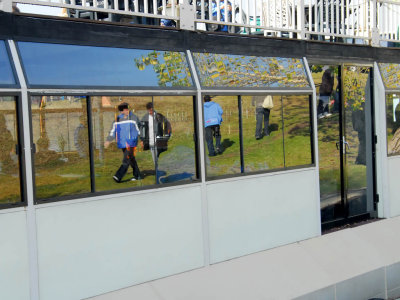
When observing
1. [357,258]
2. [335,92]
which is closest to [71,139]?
[357,258]

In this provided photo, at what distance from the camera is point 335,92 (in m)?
8.93

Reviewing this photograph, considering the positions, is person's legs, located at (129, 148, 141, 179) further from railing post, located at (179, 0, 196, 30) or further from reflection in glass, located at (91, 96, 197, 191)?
railing post, located at (179, 0, 196, 30)

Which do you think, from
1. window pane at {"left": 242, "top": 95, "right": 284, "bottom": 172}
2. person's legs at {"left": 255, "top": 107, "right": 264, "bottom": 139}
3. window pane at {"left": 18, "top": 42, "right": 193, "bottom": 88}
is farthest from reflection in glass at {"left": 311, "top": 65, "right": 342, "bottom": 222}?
window pane at {"left": 18, "top": 42, "right": 193, "bottom": 88}

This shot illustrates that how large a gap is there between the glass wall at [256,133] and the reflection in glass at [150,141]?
0.30 meters

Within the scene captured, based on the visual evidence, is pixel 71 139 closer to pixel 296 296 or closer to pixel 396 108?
pixel 296 296

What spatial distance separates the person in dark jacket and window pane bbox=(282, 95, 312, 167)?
1981mm

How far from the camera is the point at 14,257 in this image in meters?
4.62

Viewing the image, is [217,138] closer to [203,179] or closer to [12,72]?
[203,179]

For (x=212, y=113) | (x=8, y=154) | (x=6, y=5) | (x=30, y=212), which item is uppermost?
(x=6, y=5)

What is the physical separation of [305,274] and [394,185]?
132 inches

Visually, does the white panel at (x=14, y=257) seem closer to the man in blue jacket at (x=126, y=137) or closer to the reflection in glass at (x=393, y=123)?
the man in blue jacket at (x=126, y=137)

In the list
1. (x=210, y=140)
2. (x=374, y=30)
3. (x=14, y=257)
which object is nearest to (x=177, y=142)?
(x=210, y=140)

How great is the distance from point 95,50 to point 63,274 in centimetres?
216

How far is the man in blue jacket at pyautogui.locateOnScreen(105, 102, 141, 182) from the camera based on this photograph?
548cm
